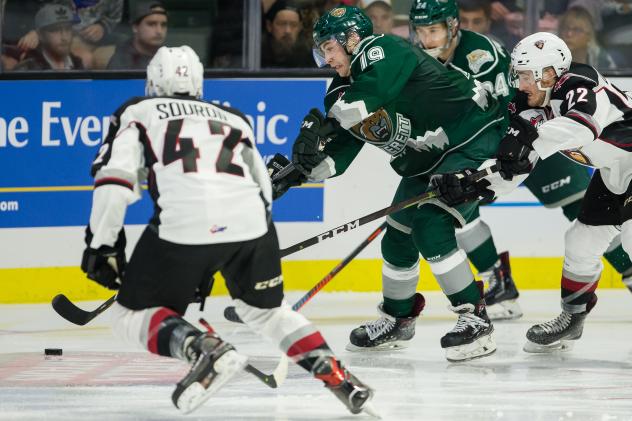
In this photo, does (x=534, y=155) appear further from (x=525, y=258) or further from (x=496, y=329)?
(x=525, y=258)

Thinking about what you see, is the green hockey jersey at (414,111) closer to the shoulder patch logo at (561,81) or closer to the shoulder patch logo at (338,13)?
the shoulder patch logo at (338,13)

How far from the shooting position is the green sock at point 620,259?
17.1 ft

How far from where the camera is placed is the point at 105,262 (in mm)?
3613

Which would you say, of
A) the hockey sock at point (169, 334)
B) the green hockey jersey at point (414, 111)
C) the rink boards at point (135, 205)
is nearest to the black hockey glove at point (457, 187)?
the green hockey jersey at point (414, 111)

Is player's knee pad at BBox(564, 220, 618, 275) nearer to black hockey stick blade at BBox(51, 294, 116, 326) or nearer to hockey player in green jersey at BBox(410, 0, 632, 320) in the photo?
hockey player in green jersey at BBox(410, 0, 632, 320)

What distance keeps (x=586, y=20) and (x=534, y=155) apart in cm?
176

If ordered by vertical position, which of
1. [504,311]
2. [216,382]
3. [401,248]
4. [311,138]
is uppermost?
[311,138]

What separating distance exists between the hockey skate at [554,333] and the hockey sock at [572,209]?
0.89 meters

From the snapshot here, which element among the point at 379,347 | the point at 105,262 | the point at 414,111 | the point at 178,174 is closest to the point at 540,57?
the point at 414,111

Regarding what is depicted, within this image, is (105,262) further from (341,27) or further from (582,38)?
(582,38)

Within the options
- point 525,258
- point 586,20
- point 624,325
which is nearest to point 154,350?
point 624,325

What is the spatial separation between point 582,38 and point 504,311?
1443 mm

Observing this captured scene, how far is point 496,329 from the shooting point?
5.39 meters

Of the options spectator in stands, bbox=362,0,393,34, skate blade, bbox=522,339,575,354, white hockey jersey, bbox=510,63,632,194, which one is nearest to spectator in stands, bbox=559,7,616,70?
spectator in stands, bbox=362,0,393,34
